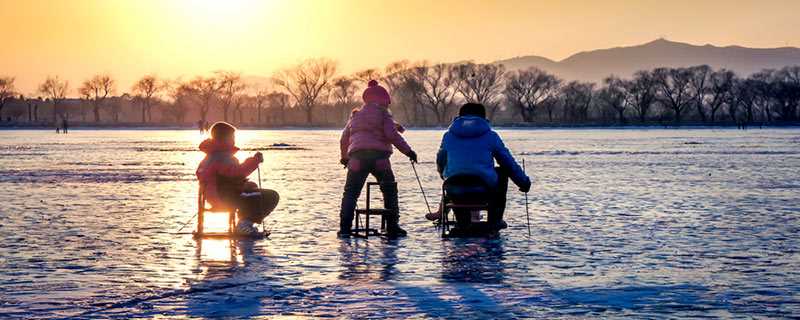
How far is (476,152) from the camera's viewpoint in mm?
11953

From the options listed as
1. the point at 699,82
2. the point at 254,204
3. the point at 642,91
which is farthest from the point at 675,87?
the point at 254,204

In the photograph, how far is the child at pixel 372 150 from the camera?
12.2 m

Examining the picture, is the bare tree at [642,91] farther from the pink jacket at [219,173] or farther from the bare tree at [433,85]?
the pink jacket at [219,173]

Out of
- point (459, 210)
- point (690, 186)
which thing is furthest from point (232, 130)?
point (690, 186)

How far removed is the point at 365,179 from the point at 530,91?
15575cm

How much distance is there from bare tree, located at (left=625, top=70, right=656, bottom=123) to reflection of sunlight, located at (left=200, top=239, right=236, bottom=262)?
151m

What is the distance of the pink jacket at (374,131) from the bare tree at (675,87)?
153 meters

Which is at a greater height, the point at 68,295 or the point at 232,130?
the point at 232,130

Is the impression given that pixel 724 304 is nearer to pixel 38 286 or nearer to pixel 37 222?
pixel 38 286

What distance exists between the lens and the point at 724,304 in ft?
26.0

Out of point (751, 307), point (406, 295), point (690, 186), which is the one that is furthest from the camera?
point (690, 186)

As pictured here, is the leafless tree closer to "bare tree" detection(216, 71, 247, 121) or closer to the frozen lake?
"bare tree" detection(216, 71, 247, 121)

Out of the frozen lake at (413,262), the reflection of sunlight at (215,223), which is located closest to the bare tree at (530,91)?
the frozen lake at (413,262)

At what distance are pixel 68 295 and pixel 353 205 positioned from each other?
4.64 metres
